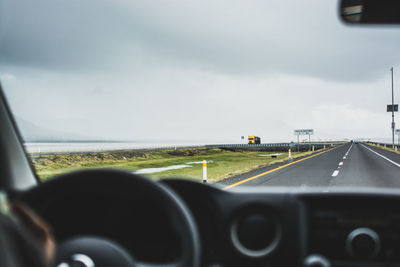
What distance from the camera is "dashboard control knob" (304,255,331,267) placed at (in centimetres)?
254

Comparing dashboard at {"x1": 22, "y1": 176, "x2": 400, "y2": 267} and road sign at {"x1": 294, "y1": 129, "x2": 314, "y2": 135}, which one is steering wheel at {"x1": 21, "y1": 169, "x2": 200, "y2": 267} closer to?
dashboard at {"x1": 22, "y1": 176, "x2": 400, "y2": 267}

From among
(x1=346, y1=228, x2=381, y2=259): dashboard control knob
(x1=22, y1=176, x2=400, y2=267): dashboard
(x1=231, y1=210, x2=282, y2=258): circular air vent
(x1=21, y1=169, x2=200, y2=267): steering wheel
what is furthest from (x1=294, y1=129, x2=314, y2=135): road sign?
(x1=21, y1=169, x2=200, y2=267): steering wheel

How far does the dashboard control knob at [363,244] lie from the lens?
2.55 m

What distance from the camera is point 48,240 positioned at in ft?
4.03

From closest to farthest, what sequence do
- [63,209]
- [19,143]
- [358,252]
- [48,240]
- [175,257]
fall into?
1. [48,240]
2. [175,257]
3. [63,209]
4. [358,252]
5. [19,143]

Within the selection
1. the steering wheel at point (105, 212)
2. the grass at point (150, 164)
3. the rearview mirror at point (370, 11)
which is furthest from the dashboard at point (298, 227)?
the grass at point (150, 164)

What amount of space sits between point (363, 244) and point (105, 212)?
193 cm

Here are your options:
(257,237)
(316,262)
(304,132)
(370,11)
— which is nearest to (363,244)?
(316,262)

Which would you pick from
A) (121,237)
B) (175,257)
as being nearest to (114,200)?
(121,237)

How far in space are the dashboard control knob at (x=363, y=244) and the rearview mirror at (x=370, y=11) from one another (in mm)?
1601

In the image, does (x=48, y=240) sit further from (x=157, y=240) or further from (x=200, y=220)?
(x=200, y=220)

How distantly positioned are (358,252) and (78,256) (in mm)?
2019

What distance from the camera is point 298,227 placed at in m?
2.66

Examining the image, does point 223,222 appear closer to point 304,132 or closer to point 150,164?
point 150,164
